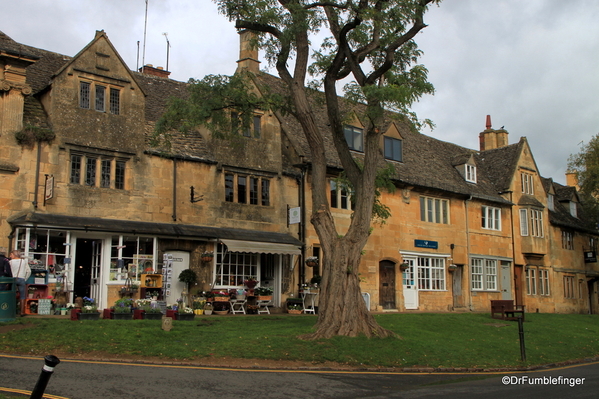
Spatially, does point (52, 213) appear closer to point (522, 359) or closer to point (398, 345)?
point (398, 345)

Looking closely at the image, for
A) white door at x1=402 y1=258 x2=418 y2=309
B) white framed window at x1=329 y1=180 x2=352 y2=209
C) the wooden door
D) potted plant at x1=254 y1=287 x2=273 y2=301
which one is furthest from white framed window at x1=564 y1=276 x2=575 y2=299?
potted plant at x1=254 y1=287 x2=273 y2=301

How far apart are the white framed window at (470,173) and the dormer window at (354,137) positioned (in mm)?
8838

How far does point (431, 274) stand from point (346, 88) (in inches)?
679

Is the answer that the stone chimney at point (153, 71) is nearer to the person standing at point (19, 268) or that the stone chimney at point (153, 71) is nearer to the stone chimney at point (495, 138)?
the person standing at point (19, 268)

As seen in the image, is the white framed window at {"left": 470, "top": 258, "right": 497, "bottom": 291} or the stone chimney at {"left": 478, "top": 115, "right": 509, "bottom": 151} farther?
the stone chimney at {"left": 478, "top": 115, "right": 509, "bottom": 151}

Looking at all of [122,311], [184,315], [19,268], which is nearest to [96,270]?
[19,268]

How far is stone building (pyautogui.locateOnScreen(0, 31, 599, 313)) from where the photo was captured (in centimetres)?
1992

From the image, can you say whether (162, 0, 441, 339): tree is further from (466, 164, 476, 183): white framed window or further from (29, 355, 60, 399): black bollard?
(466, 164, 476, 183): white framed window

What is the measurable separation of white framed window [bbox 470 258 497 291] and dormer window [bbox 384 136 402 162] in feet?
24.4

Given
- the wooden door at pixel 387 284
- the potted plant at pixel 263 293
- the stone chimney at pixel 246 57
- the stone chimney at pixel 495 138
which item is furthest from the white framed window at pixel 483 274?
the stone chimney at pixel 246 57

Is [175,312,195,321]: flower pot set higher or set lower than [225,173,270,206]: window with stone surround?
lower

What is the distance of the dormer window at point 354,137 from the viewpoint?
1165 inches

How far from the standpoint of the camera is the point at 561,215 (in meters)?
41.9

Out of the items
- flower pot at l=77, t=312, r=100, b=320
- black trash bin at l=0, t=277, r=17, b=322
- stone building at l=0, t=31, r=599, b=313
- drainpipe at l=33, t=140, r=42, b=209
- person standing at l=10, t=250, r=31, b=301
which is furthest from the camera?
stone building at l=0, t=31, r=599, b=313
